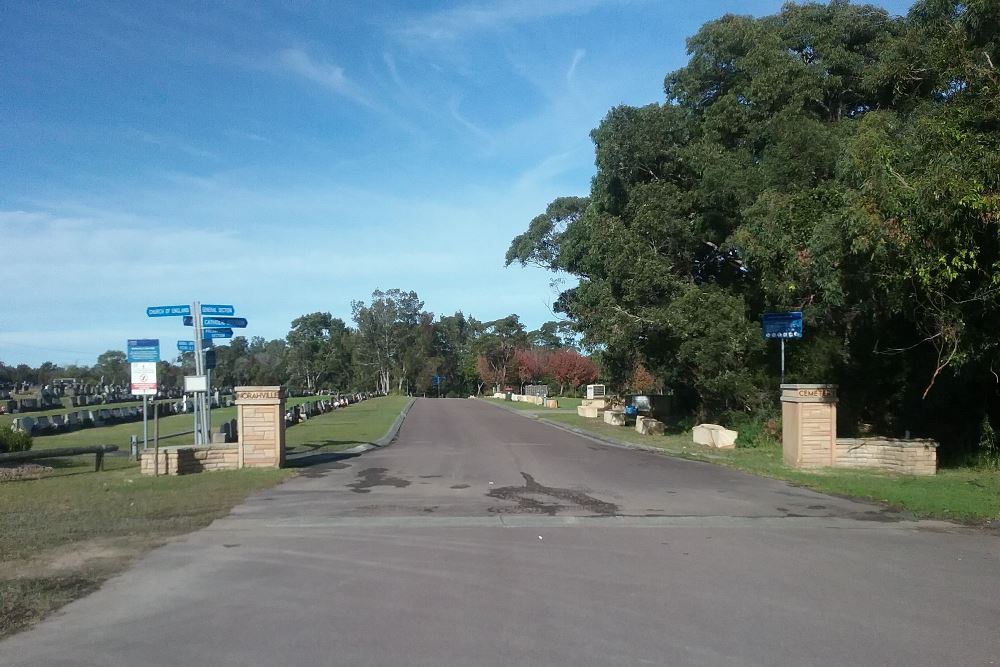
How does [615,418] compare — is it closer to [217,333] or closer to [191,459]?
[217,333]

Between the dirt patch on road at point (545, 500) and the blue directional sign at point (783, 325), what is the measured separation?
25.9 ft

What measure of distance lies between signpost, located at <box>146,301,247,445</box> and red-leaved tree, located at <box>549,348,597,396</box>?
6566 centimetres

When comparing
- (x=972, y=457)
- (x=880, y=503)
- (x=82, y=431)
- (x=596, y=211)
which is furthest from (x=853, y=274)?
(x=82, y=431)

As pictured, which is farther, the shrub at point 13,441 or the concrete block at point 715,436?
the concrete block at point 715,436

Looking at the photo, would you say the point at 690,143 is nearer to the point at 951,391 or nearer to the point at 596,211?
the point at 596,211

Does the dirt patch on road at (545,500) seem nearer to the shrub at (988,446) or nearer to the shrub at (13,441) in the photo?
the shrub at (988,446)

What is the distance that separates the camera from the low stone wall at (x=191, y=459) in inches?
643

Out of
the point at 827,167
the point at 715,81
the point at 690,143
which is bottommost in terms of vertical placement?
the point at 827,167

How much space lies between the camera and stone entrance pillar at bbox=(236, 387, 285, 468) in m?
17.4

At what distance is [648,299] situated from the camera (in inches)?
1129

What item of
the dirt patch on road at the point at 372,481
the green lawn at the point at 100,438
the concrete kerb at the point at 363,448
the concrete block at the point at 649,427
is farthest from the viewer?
the concrete block at the point at 649,427

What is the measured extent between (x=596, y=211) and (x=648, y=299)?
5501 mm

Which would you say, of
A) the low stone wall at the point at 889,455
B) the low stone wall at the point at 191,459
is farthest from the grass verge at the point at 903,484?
Result: the low stone wall at the point at 191,459

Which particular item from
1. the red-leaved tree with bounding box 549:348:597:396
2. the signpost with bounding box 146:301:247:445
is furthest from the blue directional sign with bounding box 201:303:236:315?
the red-leaved tree with bounding box 549:348:597:396
